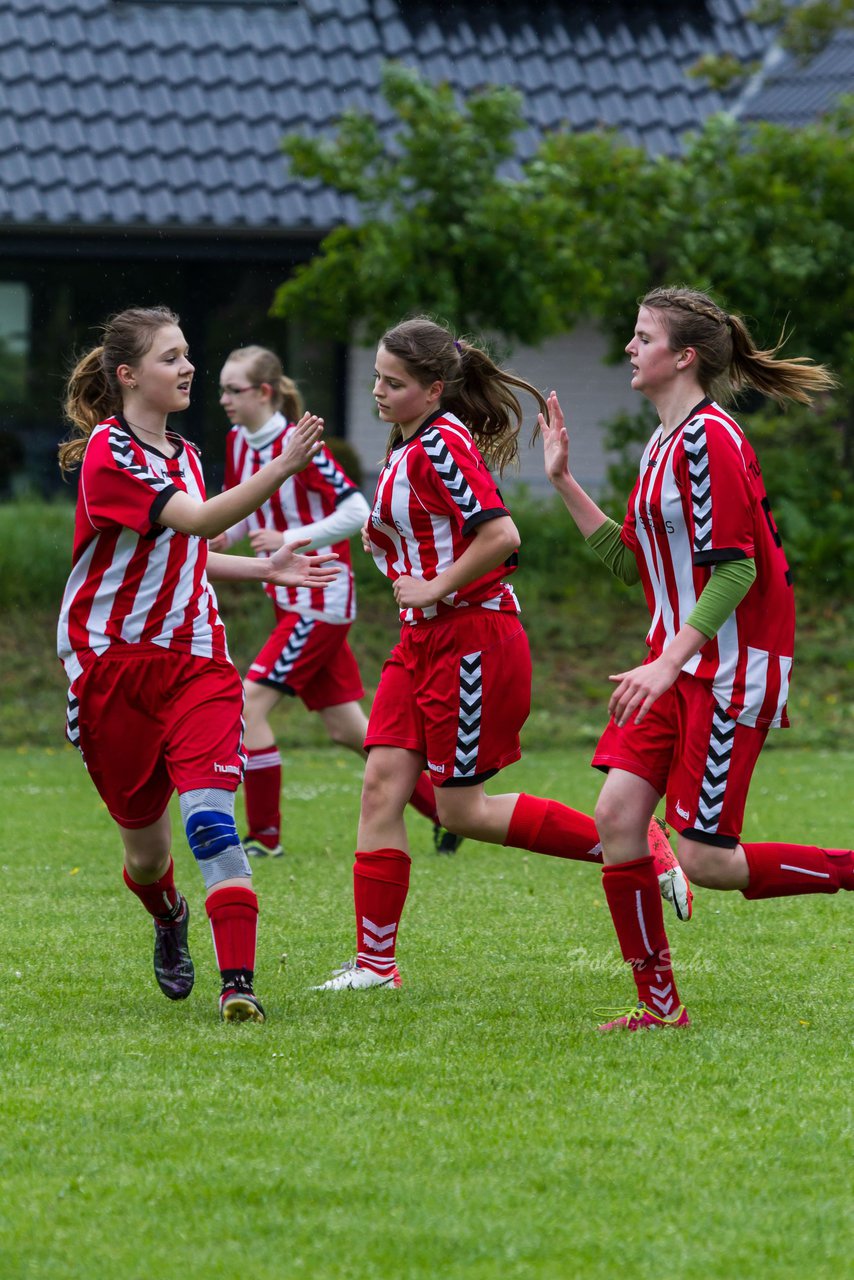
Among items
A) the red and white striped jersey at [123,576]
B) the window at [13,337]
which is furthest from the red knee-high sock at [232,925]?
the window at [13,337]

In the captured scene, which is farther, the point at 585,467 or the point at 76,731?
the point at 585,467

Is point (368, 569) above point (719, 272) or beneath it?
beneath

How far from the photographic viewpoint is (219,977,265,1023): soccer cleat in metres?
5.05

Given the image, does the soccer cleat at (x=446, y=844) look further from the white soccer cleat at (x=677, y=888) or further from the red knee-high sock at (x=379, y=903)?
the red knee-high sock at (x=379, y=903)

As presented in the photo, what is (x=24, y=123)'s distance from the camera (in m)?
17.5

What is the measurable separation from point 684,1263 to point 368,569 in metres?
13.5

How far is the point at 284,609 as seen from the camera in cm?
884

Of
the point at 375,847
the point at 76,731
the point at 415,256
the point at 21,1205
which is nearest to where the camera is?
the point at 21,1205

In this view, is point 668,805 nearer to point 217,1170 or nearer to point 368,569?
point 217,1170

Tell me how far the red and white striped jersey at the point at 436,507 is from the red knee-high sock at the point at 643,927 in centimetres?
102

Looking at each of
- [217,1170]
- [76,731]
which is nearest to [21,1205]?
[217,1170]

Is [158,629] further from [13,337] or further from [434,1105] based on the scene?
[13,337]

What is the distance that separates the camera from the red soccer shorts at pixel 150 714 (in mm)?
5148

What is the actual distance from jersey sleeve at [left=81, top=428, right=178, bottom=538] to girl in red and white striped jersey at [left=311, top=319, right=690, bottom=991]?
0.76 metres
